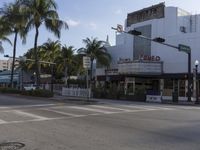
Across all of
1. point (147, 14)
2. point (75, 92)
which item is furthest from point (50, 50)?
point (75, 92)

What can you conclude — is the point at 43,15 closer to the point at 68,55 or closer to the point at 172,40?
the point at 172,40

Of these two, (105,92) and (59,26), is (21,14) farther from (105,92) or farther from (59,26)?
(105,92)

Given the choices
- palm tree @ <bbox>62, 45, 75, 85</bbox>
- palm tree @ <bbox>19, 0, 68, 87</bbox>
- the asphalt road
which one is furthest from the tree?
the asphalt road

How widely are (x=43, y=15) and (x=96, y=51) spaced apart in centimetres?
1897

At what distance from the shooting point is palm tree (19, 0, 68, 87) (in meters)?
42.0

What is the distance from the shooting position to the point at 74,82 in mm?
69312

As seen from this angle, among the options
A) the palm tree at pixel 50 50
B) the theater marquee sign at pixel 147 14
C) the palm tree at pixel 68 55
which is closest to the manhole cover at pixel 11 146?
the theater marquee sign at pixel 147 14

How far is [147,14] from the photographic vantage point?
56.8 meters

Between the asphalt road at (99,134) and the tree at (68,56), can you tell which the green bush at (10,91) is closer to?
the tree at (68,56)

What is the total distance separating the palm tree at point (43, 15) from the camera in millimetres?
42031

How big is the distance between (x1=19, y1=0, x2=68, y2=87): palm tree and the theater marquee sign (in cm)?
1683

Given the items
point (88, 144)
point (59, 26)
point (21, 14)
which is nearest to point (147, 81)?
point (59, 26)

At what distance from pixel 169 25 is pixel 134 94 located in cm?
1358

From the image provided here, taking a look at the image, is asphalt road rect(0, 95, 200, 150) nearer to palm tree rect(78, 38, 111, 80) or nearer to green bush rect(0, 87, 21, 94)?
green bush rect(0, 87, 21, 94)
